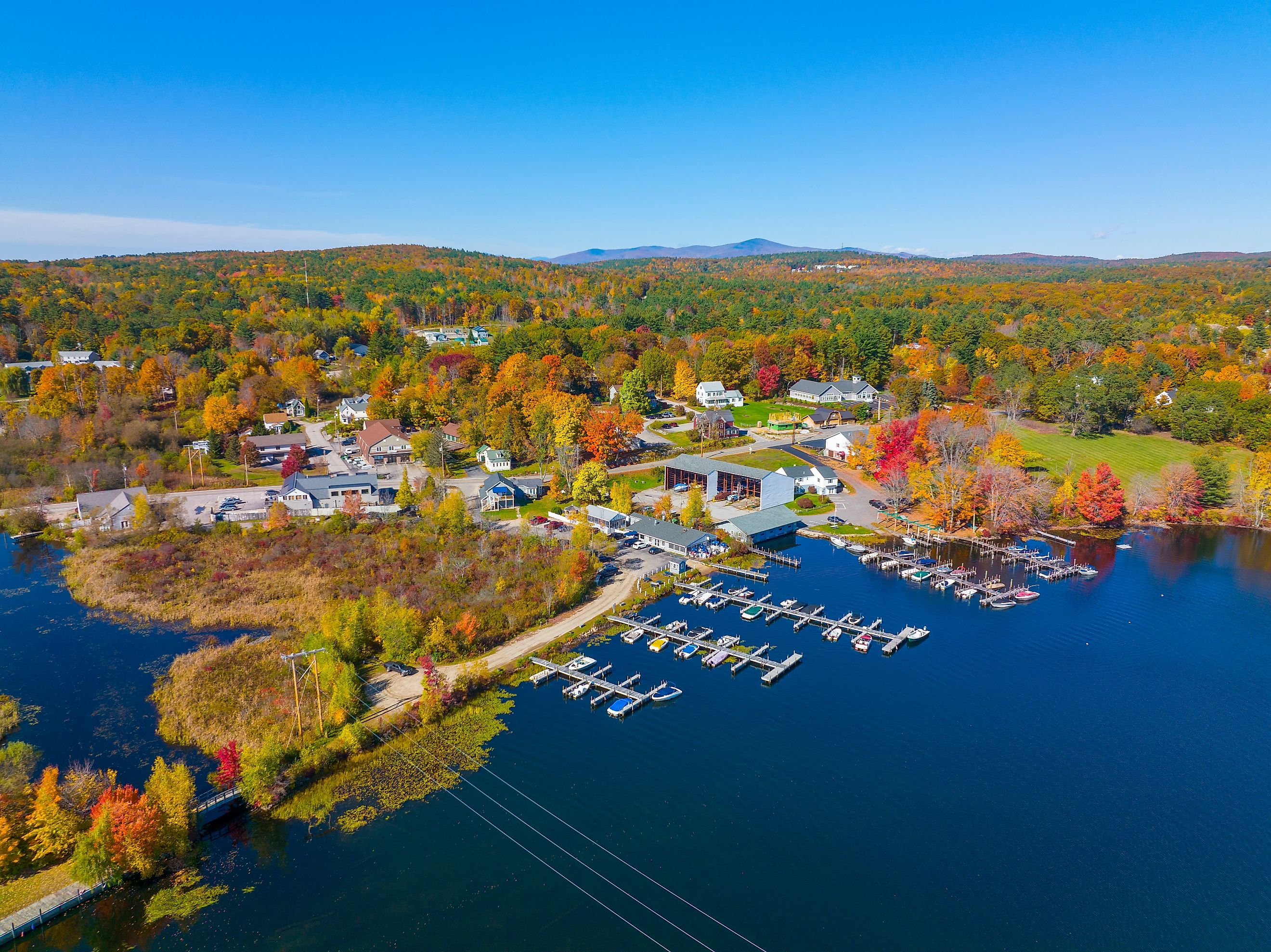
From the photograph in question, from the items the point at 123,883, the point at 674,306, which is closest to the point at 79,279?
the point at 674,306

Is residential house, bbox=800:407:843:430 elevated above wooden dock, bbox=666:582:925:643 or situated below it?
above

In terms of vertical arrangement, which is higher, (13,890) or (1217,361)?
(1217,361)

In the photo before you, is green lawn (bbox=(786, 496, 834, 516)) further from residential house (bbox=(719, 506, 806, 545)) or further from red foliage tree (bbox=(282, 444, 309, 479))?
red foliage tree (bbox=(282, 444, 309, 479))

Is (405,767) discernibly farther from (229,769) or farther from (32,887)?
(32,887)

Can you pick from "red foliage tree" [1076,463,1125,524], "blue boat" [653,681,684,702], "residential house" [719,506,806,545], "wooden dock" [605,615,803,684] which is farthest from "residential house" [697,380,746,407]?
"blue boat" [653,681,684,702]

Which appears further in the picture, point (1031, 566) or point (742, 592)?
point (1031, 566)

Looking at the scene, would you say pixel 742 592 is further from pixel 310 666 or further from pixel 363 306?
pixel 363 306
